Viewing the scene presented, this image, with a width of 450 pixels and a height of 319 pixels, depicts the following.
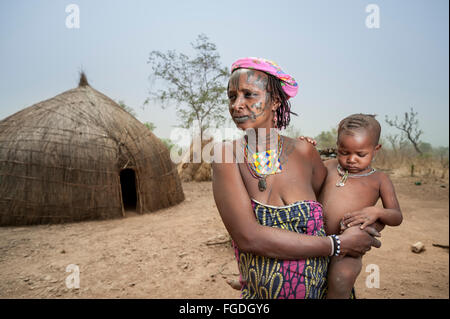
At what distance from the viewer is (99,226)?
6410 millimetres

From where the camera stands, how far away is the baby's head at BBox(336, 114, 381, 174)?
1.51m

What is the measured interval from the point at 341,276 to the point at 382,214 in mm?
397

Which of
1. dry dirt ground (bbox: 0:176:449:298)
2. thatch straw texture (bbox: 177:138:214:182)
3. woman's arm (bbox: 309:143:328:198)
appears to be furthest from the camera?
thatch straw texture (bbox: 177:138:214:182)

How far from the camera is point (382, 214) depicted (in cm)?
139

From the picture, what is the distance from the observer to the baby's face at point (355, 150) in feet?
4.93

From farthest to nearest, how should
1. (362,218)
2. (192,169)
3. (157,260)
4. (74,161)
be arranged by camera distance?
(192,169) → (74,161) → (157,260) → (362,218)

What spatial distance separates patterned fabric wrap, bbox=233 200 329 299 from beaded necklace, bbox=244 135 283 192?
0.12m

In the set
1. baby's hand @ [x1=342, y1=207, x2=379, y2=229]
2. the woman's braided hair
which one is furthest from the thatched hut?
baby's hand @ [x1=342, y1=207, x2=379, y2=229]

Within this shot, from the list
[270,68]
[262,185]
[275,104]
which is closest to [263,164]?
[262,185]

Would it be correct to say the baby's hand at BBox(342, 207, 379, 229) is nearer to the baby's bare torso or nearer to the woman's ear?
the baby's bare torso

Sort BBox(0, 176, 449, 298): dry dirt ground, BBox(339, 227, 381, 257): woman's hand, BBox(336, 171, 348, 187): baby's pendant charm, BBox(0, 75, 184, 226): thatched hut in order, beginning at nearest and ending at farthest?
BBox(339, 227, 381, 257): woman's hand
BBox(336, 171, 348, 187): baby's pendant charm
BBox(0, 176, 449, 298): dry dirt ground
BBox(0, 75, 184, 226): thatched hut

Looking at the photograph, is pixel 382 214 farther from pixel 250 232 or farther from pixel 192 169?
pixel 192 169
